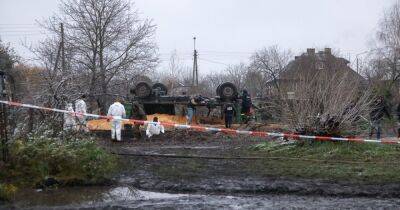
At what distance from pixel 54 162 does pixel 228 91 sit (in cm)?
1759

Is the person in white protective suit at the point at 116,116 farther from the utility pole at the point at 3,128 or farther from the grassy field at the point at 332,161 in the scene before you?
the utility pole at the point at 3,128

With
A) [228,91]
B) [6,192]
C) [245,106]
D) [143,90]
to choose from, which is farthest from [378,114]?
[6,192]

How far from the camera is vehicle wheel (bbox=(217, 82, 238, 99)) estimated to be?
27188 mm

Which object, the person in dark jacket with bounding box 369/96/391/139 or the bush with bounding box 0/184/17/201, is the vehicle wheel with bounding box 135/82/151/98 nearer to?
the person in dark jacket with bounding box 369/96/391/139

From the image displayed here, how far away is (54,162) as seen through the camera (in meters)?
10.3

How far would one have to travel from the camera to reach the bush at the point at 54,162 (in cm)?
999

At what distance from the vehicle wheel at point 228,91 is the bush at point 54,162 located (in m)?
16.4

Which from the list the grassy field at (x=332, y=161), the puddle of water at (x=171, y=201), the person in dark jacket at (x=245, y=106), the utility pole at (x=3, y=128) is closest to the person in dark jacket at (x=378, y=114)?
the grassy field at (x=332, y=161)

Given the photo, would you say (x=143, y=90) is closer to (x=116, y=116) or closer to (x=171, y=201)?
(x=116, y=116)

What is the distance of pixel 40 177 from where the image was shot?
32.7 ft

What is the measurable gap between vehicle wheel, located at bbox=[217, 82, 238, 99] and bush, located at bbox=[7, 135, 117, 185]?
16.4 m

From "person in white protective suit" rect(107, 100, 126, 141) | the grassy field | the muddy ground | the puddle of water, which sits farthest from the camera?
"person in white protective suit" rect(107, 100, 126, 141)

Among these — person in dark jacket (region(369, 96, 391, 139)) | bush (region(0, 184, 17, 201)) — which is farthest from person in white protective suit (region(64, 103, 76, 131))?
person in dark jacket (region(369, 96, 391, 139))

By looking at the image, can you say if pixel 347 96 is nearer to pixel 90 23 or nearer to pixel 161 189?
pixel 161 189
